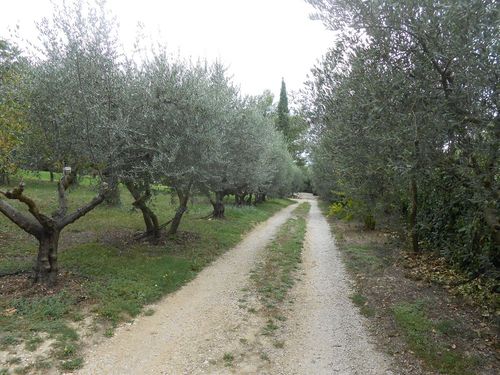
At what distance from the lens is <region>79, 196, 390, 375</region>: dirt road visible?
5.96 m

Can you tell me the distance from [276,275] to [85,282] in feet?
17.8

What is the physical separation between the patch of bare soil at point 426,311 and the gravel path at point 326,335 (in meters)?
0.38

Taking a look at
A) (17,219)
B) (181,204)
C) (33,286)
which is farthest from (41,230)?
(181,204)

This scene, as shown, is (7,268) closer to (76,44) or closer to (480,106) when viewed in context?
(76,44)

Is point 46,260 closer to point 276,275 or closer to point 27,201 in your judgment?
point 27,201

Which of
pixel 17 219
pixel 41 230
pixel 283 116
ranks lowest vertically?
pixel 41 230

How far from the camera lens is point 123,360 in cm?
605

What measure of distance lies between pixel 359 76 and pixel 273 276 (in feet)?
21.3

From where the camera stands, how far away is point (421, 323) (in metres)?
7.39

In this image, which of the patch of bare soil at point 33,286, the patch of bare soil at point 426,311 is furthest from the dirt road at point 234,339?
the patch of bare soil at point 33,286

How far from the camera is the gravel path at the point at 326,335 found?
19.8 ft

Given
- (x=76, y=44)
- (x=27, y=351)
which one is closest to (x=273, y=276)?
(x=27, y=351)

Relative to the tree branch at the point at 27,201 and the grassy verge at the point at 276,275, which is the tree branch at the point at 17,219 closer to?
the tree branch at the point at 27,201

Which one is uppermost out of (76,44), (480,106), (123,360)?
(76,44)
